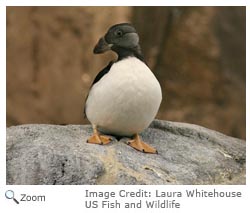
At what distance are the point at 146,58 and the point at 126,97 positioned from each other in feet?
6.94

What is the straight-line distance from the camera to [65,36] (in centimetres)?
477

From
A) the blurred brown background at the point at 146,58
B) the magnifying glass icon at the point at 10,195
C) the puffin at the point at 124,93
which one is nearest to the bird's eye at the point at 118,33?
the puffin at the point at 124,93

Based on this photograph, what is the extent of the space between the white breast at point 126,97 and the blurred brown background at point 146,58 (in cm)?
182

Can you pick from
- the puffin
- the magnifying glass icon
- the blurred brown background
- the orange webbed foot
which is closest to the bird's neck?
the puffin

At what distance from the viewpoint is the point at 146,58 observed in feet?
15.6

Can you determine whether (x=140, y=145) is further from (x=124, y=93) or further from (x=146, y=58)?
(x=146, y=58)

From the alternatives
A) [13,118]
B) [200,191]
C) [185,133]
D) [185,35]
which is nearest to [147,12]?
[185,35]

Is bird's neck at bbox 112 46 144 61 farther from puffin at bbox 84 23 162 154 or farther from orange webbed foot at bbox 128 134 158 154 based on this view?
orange webbed foot at bbox 128 134 158 154

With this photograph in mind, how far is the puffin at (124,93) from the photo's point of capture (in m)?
2.66

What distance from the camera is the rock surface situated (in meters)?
2.57

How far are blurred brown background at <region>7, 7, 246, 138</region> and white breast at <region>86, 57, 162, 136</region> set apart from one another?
5.96 ft

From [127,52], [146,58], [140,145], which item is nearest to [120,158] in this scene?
[140,145]

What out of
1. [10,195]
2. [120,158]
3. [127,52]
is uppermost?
[127,52]

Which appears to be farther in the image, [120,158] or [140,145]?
[140,145]
